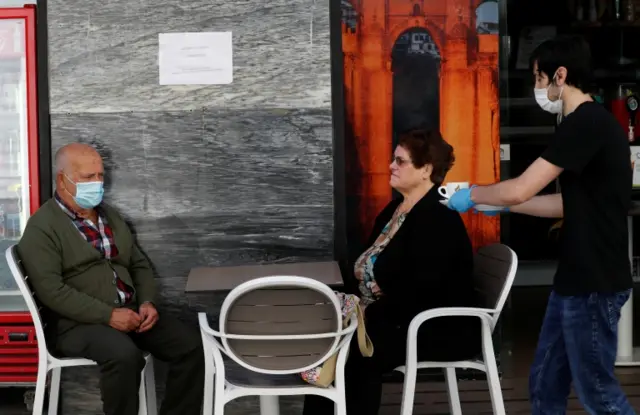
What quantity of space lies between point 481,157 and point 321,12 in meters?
1.16

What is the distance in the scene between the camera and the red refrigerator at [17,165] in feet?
13.8

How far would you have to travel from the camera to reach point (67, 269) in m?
3.66

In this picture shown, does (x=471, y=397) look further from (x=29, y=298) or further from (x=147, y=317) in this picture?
(x=29, y=298)

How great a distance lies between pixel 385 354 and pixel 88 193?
4.60ft

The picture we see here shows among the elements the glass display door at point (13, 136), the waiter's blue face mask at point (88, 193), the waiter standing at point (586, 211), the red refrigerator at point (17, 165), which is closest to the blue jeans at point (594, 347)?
the waiter standing at point (586, 211)

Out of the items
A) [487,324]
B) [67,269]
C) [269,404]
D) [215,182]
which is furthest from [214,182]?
[487,324]

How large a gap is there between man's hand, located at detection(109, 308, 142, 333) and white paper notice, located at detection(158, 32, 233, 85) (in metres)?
1.13

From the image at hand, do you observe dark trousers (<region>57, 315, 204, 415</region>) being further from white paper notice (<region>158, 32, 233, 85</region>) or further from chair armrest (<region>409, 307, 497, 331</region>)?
white paper notice (<region>158, 32, 233, 85</region>)

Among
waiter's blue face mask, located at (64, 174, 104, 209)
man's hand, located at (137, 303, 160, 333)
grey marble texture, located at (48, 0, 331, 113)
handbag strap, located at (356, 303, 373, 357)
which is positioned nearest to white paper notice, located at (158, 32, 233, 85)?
grey marble texture, located at (48, 0, 331, 113)

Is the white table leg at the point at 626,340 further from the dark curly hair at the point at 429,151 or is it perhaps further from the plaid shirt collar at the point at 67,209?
the plaid shirt collar at the point at 67,209

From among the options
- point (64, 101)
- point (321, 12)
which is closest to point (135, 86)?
point (64, 101)

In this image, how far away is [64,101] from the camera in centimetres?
416

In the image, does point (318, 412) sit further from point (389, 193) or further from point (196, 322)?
point (389, 193)

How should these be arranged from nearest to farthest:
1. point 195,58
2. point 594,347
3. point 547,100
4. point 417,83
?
point 594,347 < point 547,100 < point 195,58 < point 417,83
